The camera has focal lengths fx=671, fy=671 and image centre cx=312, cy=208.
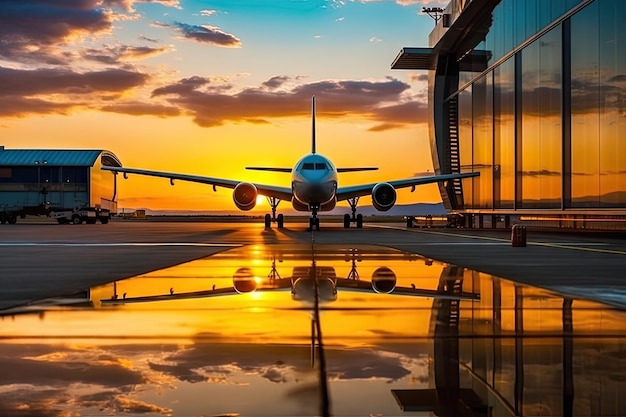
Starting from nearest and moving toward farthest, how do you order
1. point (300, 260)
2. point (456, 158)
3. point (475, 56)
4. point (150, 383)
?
point (150, 383) < point (300, 260) < point (475, 56) < point (456, 158)

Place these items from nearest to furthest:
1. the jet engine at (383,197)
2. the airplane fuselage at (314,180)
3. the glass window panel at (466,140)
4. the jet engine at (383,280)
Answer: the jet engine at (383,280)
the airplane fuselage at (314,180)
the jet engine at (383,197)
the glass window panel at (466,140)

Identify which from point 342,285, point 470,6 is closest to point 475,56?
point 470,6

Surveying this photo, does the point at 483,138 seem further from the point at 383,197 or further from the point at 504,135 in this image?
the point at 383,197

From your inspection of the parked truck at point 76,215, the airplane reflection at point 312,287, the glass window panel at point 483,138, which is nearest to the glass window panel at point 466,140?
the glass window panel at point 483,138

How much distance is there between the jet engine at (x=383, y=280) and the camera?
944 cm

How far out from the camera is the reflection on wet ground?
152 inches

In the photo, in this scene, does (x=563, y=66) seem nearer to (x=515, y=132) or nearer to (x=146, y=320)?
(x=515, y=132)

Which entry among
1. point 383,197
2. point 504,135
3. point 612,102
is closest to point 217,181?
point 383,197

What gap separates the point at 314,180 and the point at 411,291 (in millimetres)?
Answer: 25538

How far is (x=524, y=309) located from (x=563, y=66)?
27.5 meters

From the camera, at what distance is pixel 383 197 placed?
1527 inches

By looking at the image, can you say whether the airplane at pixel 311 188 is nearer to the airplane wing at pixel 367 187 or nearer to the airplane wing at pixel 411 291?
the airplane wing at pixel 367 187

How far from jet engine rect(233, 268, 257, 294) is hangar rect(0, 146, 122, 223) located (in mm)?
53672

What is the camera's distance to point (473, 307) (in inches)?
303
